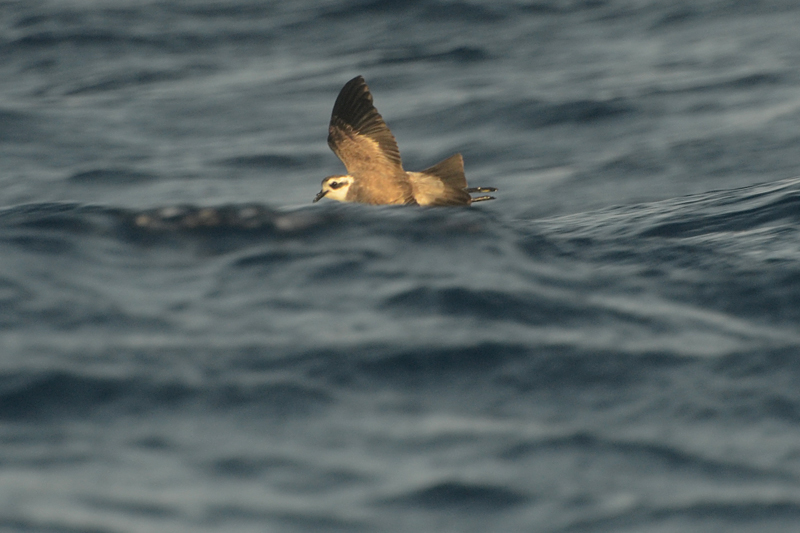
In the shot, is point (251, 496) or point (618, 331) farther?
point (618, 331)

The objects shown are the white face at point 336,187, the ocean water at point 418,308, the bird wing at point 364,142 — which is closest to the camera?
the ocean water at point 418,308

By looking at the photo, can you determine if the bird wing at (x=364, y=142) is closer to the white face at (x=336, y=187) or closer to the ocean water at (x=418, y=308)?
the white face at (x=336, y=187)

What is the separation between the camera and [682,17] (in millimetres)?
17234

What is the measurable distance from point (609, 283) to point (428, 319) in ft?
4.99

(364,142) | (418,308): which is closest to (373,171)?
(364,142)

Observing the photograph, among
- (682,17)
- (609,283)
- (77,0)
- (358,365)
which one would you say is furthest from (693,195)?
(77,0)

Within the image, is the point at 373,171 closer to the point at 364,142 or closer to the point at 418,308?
the point at 364,142

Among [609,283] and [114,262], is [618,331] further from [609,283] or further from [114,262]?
[114,262]

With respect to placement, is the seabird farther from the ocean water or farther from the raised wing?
the ocean water

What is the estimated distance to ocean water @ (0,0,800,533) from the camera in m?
4.99

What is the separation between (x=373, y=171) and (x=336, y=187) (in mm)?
452

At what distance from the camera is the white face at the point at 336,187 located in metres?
9.30

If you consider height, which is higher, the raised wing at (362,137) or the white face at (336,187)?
the raised wing at (362,137)

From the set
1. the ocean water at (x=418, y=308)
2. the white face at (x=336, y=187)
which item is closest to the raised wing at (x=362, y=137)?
the white face at (x=336, y=187)
